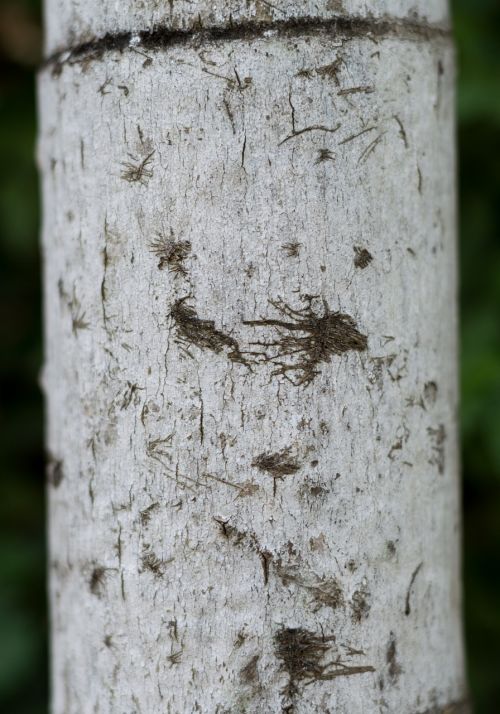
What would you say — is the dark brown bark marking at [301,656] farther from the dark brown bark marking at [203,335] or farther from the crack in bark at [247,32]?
the crack in bark at [247,32]

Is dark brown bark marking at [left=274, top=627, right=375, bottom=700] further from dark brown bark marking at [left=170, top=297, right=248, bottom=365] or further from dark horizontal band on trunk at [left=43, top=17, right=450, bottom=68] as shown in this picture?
dark horizontal band on trunk at [left=43, top=17, right=450, bottom=68]

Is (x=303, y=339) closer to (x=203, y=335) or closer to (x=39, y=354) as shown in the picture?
(x=203, y=335)

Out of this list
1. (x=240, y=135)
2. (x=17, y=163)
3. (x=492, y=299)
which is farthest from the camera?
(x=17, y=163)

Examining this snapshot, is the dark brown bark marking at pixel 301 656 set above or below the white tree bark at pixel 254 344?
below

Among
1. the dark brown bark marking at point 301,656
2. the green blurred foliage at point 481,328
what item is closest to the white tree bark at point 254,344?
the dark brown bark marking at point 301,656

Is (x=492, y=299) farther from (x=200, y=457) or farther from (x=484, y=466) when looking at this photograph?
(x=200, y=457)

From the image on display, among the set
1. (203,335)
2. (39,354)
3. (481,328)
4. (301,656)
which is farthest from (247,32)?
(39,354)

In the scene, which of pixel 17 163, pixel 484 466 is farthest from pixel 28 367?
pixel 484 466
